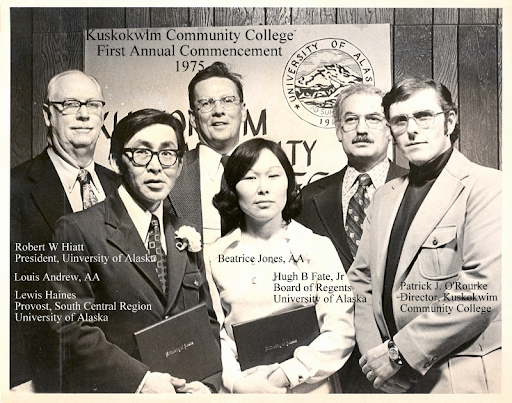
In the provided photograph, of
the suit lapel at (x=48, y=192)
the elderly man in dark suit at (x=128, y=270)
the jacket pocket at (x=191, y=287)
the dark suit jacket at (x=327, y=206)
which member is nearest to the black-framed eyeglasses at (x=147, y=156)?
the elderly man in dark suit at (x=128, y=270)

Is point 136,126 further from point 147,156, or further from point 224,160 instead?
point 224,160

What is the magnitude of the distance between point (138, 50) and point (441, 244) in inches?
66.7

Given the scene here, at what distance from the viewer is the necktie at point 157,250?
2758mm

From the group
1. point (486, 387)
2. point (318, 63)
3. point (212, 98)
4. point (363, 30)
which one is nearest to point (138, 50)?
point (212, 98)

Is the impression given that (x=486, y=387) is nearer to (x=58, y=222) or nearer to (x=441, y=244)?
(x=441, y=244)

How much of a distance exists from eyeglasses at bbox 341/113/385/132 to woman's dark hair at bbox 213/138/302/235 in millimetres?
324

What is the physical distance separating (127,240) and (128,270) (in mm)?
140

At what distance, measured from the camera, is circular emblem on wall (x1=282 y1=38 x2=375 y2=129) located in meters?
2.81

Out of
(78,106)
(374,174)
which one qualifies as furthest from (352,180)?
(78,106)

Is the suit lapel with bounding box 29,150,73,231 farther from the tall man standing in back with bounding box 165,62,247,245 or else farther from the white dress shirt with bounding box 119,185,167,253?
the tall man standing in back with bounding box 165,62,247,245

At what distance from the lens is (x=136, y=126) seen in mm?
2791

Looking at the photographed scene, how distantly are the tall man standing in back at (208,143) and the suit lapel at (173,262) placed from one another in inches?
2.6

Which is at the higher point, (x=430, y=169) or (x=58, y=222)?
(x=430, y=169)

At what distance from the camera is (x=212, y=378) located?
2.77 meters
